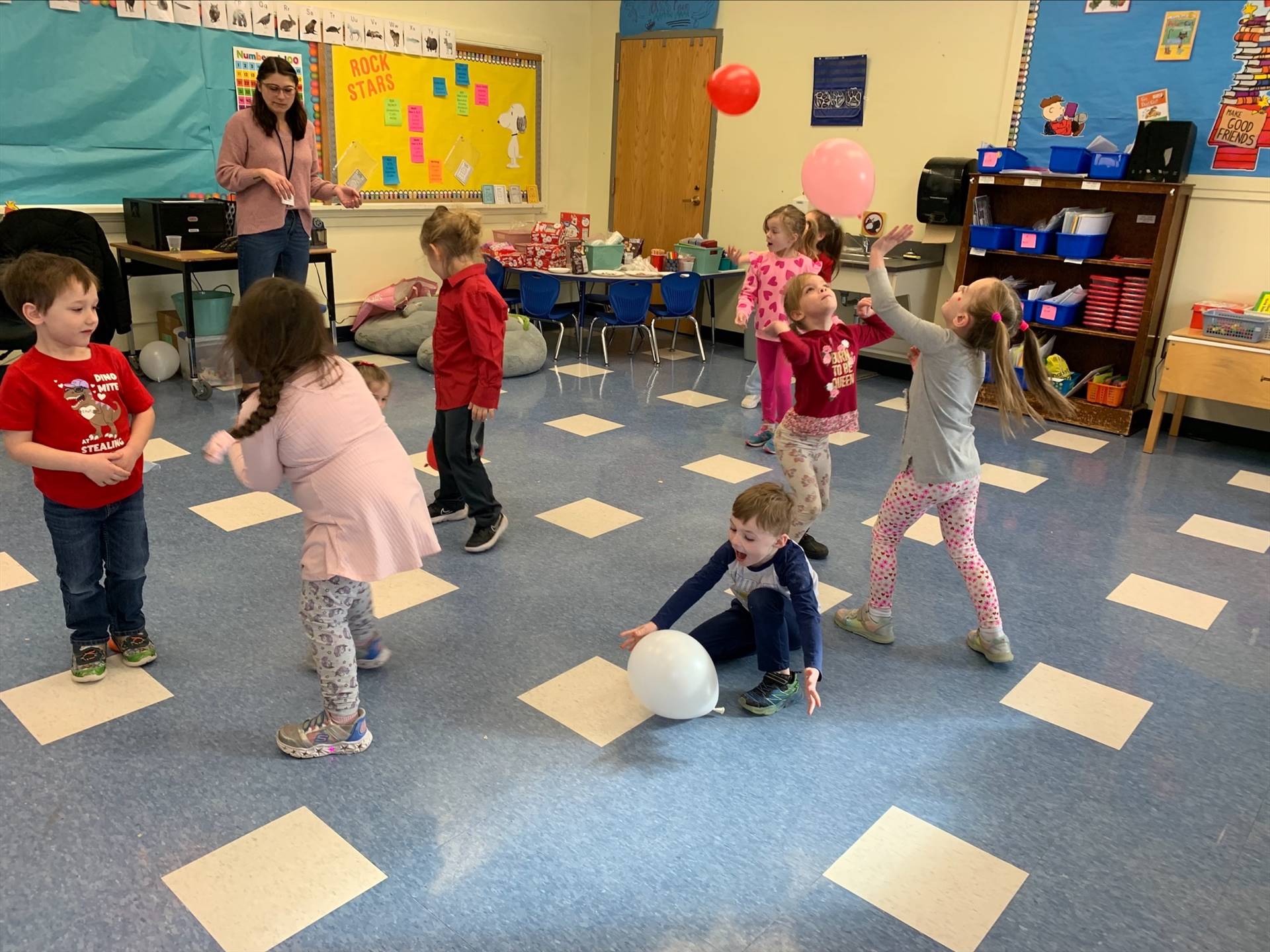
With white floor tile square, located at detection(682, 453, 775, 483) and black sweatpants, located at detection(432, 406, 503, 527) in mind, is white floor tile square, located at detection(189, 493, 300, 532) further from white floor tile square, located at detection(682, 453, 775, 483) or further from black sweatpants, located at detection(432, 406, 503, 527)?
white floor tile square, located at detection(682, 453, 775, 483)

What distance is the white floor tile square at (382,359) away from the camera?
18.6ft

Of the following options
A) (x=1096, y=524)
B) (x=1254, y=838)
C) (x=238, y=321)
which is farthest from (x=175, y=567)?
(x=1096, y=524)

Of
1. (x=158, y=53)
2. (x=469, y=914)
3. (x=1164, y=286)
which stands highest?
(x=158, y=53)

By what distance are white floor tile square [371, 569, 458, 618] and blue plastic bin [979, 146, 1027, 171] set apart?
3929mm

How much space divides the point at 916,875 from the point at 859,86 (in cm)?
529

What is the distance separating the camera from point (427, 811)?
6.15 ft

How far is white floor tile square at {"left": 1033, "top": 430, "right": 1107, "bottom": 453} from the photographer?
15.4ft

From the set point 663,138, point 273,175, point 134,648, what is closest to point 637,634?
point 134,648

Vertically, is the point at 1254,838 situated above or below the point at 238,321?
below

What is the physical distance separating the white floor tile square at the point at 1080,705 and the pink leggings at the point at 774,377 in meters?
1.83

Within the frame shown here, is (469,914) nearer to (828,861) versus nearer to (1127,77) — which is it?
(828,861)

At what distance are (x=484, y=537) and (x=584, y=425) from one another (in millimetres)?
1572

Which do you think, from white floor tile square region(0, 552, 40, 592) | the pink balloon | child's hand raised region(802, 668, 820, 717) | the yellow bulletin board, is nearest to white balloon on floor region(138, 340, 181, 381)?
the yellow bulletin board

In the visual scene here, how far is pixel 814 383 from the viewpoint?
9.09 ft
